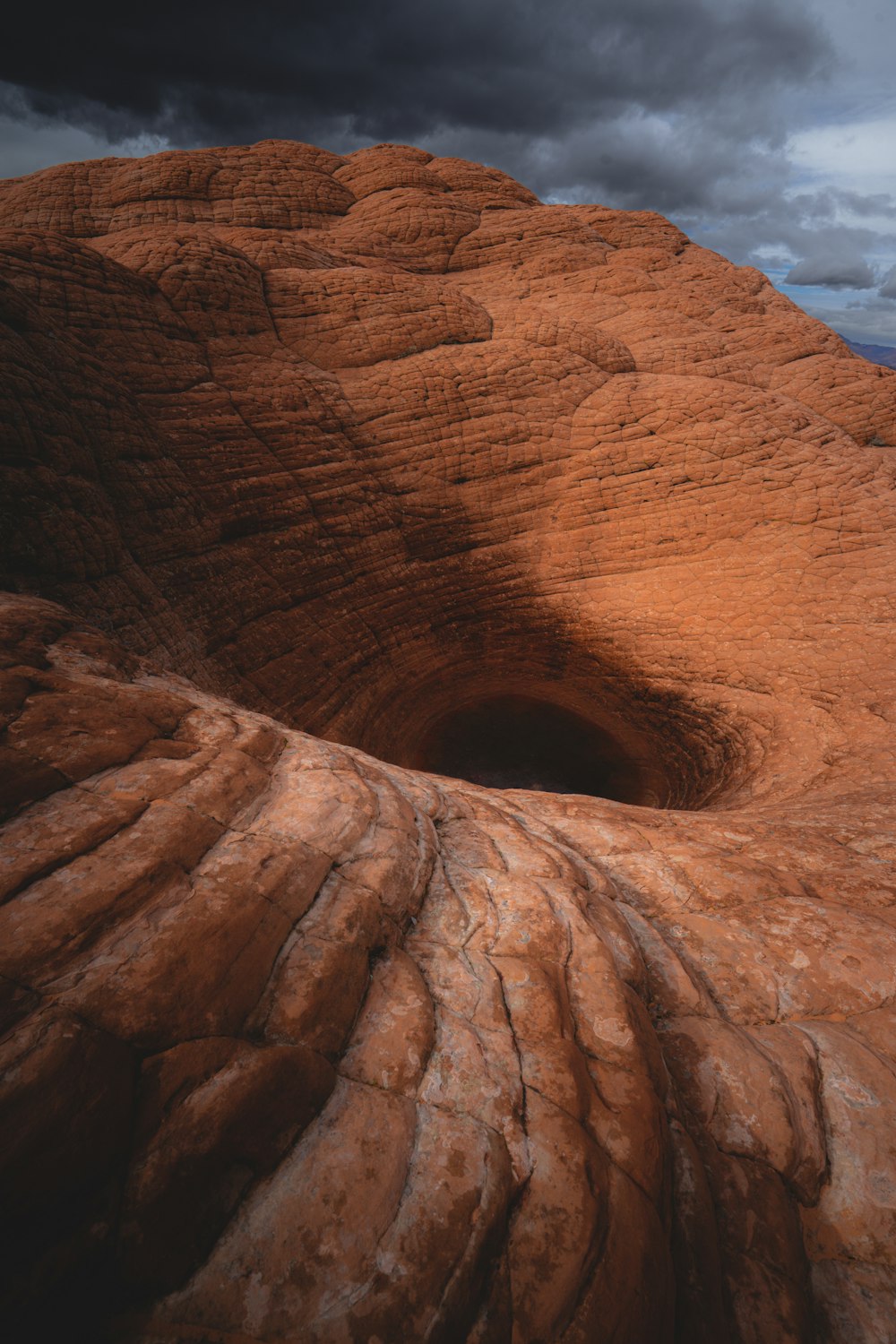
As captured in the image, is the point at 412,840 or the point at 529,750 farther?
the point at 529,750

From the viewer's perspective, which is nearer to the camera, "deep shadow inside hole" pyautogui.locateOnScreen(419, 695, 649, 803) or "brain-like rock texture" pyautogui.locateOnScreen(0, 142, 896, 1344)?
"brain-like rock texture" pyautogui.locateOnScreen(0, 142, 896, 1344)

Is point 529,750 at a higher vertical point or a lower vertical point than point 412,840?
lower

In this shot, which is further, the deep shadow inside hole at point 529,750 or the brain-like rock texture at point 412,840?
the deep shadow inside hole at point 529,750

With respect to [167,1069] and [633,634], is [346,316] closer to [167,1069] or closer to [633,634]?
[633,634]

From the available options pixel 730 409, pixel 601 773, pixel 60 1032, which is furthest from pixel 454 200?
pixel 60 1032

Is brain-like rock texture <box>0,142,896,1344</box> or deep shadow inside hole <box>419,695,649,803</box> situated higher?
brain-like rock texture <box>0,142,896,1344</box>
